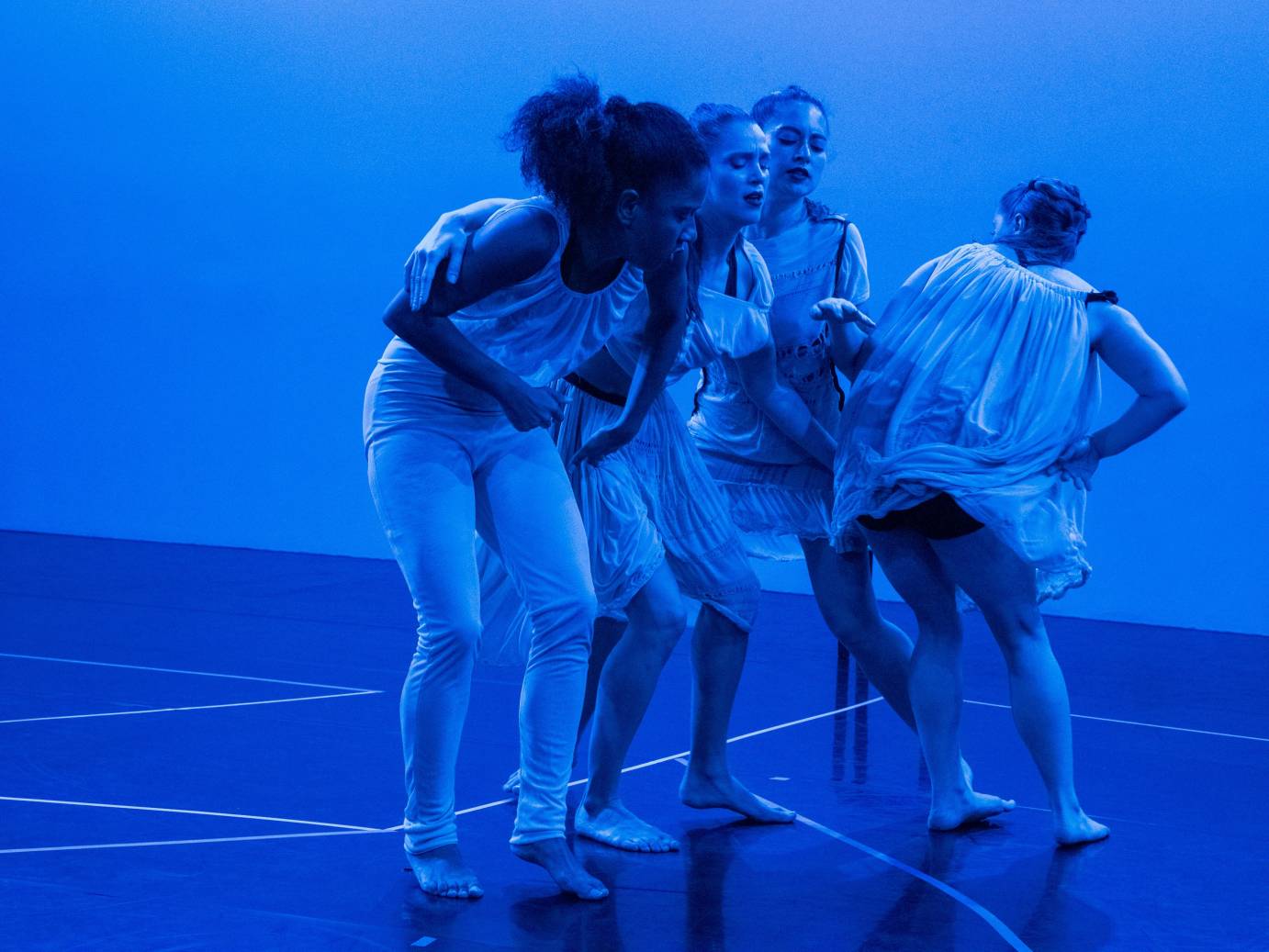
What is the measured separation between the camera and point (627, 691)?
3.14 meters

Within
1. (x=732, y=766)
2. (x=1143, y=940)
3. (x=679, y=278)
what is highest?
(x=679, y=278)

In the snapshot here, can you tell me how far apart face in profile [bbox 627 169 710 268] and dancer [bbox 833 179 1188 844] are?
812 mm

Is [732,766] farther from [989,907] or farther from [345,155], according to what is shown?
[345,155]

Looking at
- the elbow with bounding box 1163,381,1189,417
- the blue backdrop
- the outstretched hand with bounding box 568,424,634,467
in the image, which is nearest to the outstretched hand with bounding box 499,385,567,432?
the outstretched hand with bounding box 568,424,634,467

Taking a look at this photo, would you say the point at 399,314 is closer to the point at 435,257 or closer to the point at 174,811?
the point at 435,257

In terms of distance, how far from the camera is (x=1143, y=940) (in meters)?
2.58

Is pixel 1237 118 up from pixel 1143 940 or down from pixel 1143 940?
up

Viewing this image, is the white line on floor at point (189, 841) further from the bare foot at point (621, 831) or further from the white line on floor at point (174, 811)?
the bare foot at point (621, 831)

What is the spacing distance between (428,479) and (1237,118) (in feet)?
16.9

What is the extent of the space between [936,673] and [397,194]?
5132 mm

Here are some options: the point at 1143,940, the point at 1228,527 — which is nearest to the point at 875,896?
the point at 1143,940

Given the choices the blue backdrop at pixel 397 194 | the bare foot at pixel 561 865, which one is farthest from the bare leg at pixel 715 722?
the blue backdrop at pixel 397 194

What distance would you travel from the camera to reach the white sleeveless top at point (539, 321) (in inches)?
105

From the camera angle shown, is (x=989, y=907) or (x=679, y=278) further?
(x=679, y=278)
